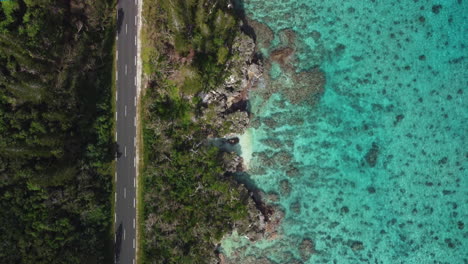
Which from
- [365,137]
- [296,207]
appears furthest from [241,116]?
[365,137]

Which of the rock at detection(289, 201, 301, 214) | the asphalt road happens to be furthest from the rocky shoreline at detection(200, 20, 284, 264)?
the asphalt road

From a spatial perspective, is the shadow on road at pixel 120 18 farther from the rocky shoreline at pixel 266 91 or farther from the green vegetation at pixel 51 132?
the rocky shoreline at pixel 266 91

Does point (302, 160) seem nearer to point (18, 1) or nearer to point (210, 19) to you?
point (210, 19)

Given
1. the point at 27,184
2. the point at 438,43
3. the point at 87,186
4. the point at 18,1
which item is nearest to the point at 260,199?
the point at 87,186

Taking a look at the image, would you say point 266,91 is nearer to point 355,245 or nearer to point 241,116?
point 241,116

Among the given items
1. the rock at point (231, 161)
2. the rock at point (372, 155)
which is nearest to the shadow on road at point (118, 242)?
the rock at point (231, 161)

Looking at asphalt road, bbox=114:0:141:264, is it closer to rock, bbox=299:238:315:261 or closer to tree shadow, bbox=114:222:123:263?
tree shadow, bbox=114:222:123:263
